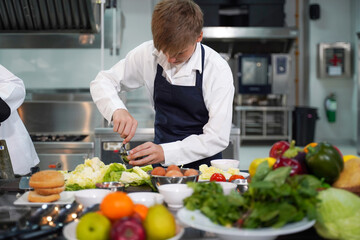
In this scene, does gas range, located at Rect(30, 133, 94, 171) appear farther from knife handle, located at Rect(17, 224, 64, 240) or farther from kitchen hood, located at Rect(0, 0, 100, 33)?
knife handle, located at Rect(17, 224, 64, 240)

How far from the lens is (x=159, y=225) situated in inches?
45.0

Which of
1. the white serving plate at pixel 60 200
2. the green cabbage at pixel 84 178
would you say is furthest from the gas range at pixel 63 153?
the white serving plate at pixel 60 200

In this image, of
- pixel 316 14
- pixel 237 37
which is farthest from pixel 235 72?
pixel 316 14

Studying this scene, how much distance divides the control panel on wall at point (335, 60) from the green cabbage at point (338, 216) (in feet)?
25.3

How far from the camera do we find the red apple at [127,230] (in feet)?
3.63

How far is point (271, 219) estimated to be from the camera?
3.91ft

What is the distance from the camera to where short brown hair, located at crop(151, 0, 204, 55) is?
1.99 m

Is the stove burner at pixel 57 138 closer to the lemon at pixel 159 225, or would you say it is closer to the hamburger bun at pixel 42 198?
the hamburger bun at pixel 42 198

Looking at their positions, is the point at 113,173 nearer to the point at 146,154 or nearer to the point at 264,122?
the point at 146,154

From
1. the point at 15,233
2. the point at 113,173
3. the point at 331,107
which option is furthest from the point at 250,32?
the point at 15,233

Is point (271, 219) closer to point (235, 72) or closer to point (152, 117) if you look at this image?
point (152, 117)

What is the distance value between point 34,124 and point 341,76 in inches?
241

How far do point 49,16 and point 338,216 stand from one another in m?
3.81

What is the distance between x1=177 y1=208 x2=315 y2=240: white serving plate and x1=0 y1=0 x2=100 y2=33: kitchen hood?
3.29 meters
